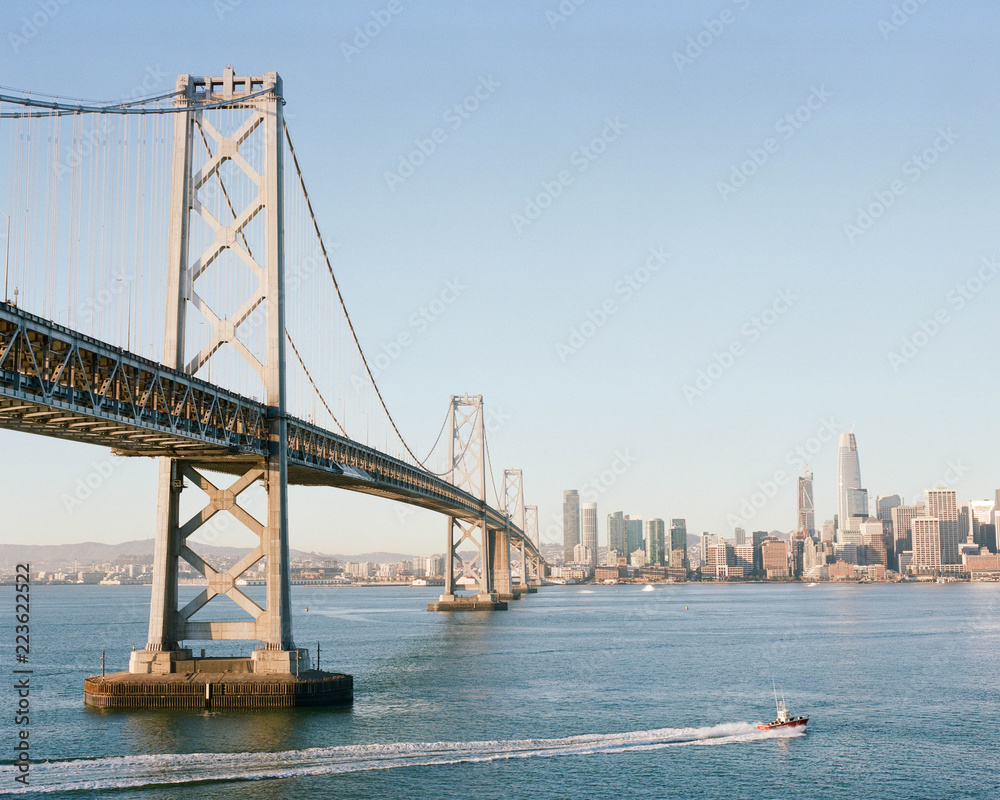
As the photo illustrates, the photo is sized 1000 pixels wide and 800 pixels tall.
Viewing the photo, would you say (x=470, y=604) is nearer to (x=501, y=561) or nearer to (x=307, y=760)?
(x=501, y=561)

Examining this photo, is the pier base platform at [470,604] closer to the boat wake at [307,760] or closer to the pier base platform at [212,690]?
the pier base platform at [212,690]

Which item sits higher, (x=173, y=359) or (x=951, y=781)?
(x=173, y=359)

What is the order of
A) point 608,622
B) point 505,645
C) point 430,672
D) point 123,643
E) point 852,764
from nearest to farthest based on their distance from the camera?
point 852,764, point 430,672, point 505,645, point 123,643, point 608,622

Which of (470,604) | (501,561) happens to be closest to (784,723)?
(470,604)

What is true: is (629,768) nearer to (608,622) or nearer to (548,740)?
(548,740)

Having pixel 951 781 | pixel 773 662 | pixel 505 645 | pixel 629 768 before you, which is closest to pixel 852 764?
pixel 951 781

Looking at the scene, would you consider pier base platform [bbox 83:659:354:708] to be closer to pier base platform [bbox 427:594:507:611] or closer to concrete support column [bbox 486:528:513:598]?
pier base platform [bbox 427:594:507:611]

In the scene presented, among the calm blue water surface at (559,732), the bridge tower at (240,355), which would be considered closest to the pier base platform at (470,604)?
the calm blue water surface at (559,732)
